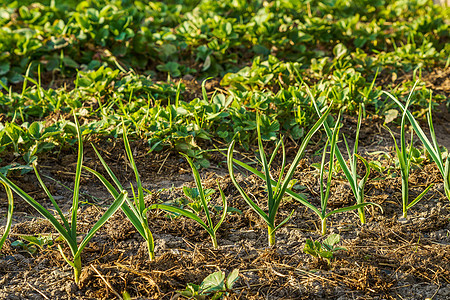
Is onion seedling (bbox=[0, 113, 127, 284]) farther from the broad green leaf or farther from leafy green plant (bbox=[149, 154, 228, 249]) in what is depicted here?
the broad green leaf

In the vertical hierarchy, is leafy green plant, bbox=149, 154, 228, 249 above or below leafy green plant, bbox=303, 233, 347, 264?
above

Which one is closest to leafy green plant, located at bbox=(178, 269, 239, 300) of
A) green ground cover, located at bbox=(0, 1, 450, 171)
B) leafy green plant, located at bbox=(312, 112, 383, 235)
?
leafy green plant, located at bbox=(312, 112, 383, 235)

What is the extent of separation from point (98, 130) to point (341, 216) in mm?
1340

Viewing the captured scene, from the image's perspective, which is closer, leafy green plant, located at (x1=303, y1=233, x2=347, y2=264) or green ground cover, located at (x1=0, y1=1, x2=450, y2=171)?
leafy green plant, located at (x1=303, y1=233, x2=347, y2=264)

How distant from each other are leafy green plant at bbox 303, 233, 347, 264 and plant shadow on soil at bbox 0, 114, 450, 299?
4 centimetres

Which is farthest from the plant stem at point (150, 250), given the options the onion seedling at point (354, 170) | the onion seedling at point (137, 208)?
the onion seedling at point (354, 170)

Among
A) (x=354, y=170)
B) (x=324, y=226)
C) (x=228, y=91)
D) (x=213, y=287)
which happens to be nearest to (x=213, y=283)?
(x=213, y=287)

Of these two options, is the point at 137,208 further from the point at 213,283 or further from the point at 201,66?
the point at 201,66

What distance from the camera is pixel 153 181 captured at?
7.80 ft

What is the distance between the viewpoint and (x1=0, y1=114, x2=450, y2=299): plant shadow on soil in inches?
61.7

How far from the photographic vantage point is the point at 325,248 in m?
1.70

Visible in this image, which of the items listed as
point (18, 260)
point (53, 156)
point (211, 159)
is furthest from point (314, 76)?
point (18, 260)

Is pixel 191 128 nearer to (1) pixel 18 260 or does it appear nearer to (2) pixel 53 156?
(2) pixel 53 156

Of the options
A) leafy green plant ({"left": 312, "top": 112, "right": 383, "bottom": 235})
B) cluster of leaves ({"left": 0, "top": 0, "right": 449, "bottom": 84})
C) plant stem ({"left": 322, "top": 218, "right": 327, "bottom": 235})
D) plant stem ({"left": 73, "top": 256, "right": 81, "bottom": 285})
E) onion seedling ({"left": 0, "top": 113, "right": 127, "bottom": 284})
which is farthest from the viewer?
cluster of leaves ({"left": 0, "top": 0, "right": 449, "bottom": 84})
